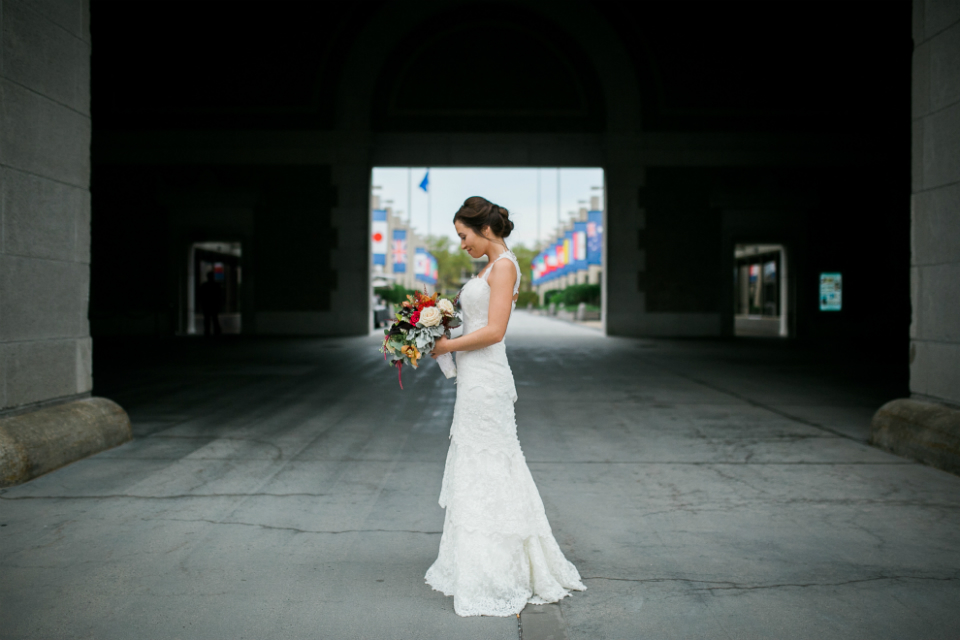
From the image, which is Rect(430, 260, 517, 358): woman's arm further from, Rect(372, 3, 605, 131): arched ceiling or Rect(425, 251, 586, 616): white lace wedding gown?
Rect(372, 3, 605, 131): arched ceiling

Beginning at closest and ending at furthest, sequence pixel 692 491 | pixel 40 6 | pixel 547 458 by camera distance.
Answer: pixel 692 491 < pixel 40 6 < pixel 547 458

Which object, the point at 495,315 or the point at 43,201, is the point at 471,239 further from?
the point at 43,201

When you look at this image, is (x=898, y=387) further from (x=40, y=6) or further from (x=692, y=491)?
(x=40, y=6)

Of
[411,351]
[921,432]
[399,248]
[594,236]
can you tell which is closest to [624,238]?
[594,236]

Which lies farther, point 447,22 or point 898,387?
point 447,22

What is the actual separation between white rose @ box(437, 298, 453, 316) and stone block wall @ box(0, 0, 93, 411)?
4.06 meters

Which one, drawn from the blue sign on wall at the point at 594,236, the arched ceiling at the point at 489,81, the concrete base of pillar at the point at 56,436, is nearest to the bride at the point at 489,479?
the concrete base of pillar at the point at 56,436

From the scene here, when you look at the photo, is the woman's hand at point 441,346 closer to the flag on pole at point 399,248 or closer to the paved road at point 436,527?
the paved road at point 436,527

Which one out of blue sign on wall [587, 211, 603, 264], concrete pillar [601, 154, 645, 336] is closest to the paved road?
concrete pillar [601, 154, 645, 336]

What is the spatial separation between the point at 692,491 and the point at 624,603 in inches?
82.1

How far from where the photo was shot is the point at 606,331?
23.5 metres

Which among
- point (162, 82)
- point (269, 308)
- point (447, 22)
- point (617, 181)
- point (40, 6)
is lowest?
point (269, 308)

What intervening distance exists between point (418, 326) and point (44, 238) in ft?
14.1

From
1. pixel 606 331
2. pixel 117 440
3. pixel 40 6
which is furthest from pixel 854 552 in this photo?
pixel 606 331
